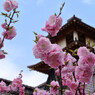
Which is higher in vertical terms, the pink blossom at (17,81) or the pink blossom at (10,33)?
the pink blossom at (10,33)

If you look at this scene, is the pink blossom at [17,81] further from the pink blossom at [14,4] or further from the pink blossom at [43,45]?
the pink blossom at [43,45]

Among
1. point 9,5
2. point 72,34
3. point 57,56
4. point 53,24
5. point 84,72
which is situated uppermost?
point 72,34

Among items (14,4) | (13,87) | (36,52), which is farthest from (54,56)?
(13,87)

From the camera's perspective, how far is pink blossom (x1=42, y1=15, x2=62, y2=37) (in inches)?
69.1

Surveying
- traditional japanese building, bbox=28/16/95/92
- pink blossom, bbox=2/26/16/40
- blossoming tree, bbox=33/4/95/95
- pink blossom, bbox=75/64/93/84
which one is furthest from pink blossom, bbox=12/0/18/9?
traditional japanese building, bbox=28/16/95/92

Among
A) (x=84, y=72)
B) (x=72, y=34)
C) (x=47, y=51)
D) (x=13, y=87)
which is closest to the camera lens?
(x=47, y=51)

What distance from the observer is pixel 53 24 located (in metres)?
1.76

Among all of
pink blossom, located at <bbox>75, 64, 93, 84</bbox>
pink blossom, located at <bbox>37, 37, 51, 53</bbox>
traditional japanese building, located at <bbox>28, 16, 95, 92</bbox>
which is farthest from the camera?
traditional japanese building, located at <bbox>28, 16, 95, 92</bbox>

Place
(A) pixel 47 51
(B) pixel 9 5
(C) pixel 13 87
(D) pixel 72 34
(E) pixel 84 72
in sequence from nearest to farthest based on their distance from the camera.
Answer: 1. (A) pixel 47 51
2. (E) pixel 84 72
3. (B) pixel 9 5
4. (C) pixel 13 87
5. (D) pixel 72 34

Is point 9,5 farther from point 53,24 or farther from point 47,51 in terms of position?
point 47,51

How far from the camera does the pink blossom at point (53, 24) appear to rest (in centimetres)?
175

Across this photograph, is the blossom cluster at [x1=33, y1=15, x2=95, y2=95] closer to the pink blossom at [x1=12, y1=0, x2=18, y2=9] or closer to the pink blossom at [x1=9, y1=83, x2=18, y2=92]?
the pink blossom at [x1=12, y1=0, x2=18, y2=9]

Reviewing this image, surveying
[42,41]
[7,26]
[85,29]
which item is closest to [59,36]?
[85,29]

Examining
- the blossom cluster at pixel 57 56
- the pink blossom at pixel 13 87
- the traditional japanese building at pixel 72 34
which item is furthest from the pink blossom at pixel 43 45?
the traditional japanese building at pixel 72 34
